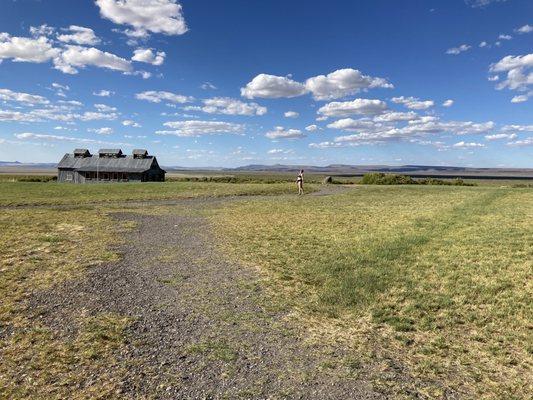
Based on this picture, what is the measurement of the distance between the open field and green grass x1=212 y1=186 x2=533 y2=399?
4cm

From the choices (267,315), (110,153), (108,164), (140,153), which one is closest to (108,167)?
(108,164)

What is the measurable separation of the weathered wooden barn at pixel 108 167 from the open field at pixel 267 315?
6747 centimetres

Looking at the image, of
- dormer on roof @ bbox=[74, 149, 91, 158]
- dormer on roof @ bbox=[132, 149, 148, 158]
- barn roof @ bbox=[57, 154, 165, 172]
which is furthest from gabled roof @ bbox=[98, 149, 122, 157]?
dormer on roof @ bbox=[132, 149, 148, 158]

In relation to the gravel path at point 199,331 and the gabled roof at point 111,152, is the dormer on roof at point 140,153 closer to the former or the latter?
the gabled roof at point 111,152

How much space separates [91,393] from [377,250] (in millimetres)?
9937

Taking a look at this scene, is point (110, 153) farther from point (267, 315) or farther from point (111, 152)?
point (267, 315)

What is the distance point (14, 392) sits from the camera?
5176mm

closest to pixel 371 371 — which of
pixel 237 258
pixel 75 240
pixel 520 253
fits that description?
pixel 237 258

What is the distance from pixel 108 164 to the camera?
8262cm

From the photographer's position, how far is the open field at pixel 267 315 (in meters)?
5.54

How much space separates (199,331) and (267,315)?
1449mm

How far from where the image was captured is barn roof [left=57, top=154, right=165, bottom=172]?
→ 266ft

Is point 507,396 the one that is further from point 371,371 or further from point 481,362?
point 371,371

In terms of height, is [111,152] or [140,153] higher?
[111,152]
